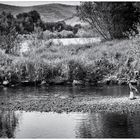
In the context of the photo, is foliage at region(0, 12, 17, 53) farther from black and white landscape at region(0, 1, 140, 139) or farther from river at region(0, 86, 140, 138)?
river at region(0, 86, 140, 138)

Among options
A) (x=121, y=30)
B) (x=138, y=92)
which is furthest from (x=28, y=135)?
(x=121, y=30)

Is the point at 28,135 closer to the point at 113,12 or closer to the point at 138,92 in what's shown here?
the point at 138,92

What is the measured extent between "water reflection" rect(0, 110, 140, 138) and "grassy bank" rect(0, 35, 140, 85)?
39.5 ft

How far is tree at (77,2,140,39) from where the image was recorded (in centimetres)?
3206

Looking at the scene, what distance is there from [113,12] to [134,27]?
1.91 m

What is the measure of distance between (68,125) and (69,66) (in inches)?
609

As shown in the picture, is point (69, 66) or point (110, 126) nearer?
point (110, 126)

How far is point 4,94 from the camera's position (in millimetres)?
26125

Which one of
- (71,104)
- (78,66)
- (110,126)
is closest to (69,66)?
(78,66)

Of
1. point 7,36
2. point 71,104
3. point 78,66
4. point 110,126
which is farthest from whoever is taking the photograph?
point 7,36

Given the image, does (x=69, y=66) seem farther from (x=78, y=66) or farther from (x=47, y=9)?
(x=47, y=9)

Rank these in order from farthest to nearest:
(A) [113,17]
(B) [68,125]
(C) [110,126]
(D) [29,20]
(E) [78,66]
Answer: (A) [113,17] → (E) [78,66] → (D) [29,20] → (B) [68,125] → (C) [110,126]

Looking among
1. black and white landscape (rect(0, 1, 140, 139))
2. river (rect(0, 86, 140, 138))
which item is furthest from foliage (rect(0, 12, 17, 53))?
river (rect(0, 86, 140, 138))

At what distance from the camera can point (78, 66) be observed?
3219 cm
